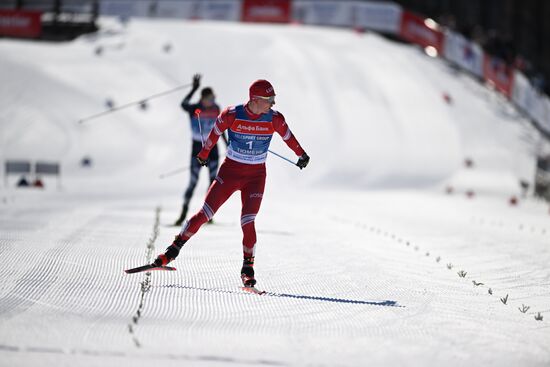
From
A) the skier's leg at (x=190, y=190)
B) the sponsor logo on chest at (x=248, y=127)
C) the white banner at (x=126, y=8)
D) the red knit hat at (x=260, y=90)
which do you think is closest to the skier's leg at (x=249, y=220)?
the sponsor logo on chest at (x=248, y=127)

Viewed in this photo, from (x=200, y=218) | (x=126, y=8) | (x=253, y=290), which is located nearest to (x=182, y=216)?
(x=200, y=218)

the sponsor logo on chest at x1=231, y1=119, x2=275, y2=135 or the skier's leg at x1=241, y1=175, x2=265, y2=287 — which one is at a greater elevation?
the sponsor logo on chest at x1=231, y1=119, x2=275, y2=135

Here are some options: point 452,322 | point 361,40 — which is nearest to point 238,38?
point 361,40

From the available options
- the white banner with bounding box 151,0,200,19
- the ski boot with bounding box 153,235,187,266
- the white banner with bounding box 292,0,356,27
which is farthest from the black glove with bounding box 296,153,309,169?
the white banner with bounding box 151,0,200,19

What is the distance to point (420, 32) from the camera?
37.3 metres

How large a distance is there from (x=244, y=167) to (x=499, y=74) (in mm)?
30852

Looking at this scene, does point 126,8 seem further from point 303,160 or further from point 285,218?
point 303,160

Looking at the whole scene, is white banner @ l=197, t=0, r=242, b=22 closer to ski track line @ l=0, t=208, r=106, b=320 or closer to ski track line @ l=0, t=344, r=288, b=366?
ski track line @ l=0, t=208, r=106, b=320

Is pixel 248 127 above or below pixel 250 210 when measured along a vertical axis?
above

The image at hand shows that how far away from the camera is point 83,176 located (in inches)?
934

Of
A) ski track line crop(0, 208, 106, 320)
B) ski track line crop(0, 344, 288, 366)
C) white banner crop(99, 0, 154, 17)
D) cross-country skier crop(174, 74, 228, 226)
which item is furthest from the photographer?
white banner crop(99, 0, 154, 17)

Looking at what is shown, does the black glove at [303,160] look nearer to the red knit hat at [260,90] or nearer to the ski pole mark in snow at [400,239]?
the red knit hat at [260,90]

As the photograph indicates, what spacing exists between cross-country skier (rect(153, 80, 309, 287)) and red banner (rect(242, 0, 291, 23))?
2921cm

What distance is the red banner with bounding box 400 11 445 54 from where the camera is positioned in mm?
36906
